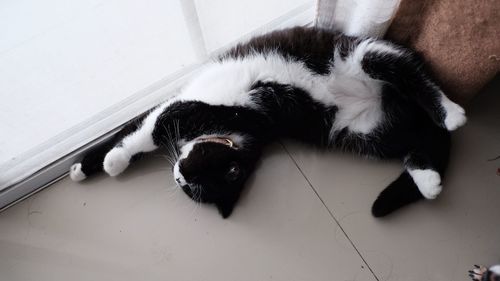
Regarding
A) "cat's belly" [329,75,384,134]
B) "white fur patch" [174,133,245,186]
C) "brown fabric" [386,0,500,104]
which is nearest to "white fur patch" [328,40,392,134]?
"cat's belly" [329,75,384,134]

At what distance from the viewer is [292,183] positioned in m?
1.25

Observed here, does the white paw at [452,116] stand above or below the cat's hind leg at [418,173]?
above

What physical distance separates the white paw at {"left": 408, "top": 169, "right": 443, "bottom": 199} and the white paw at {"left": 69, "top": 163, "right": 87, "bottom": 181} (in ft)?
3.53

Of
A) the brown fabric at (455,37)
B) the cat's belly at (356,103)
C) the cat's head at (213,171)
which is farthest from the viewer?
the cat's belly at (356,103)

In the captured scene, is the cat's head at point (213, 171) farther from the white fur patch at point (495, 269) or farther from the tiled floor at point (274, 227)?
the white fur patch at point (495, 269)

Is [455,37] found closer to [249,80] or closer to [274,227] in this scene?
[249,80]

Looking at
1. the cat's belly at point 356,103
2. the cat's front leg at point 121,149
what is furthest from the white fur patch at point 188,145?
the cat's belly at point 356,103

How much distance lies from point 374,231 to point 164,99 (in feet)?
2.76

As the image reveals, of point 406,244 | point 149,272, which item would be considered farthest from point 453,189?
point 149,272

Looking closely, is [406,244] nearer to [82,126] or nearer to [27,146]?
[82,126]

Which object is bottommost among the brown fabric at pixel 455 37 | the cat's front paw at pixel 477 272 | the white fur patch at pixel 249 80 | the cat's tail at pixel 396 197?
the cat's front paw at pixel 477 272

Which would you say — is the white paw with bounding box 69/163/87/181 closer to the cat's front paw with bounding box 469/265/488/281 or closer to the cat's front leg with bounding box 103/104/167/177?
the cat's front leg with bounding box 103/104/167/177

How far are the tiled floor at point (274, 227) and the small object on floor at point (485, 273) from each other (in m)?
0.03

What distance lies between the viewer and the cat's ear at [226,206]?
118 cm
